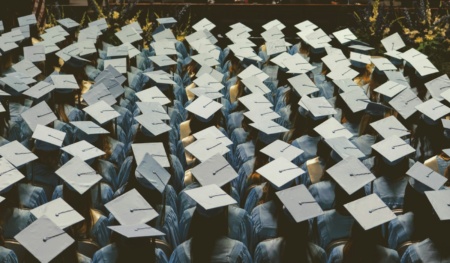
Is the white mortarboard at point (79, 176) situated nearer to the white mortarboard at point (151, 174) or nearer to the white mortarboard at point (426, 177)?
the white mortarboard at point (151, 174)

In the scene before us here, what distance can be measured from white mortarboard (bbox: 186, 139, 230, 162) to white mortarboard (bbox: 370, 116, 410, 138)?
127 cm

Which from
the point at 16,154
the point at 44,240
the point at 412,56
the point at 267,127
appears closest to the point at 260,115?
the point at 267,127

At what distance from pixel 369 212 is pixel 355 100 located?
202 cm

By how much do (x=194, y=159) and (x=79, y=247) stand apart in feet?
4.35

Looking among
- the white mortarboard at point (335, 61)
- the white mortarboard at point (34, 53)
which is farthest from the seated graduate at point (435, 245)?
the white mortarboard at point (34, 53)

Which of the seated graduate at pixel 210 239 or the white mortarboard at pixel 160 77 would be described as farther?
the white mortarboard at pixel 160 77

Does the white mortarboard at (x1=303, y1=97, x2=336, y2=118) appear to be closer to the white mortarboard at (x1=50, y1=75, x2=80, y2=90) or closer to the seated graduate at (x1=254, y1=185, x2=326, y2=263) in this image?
the seated graduate at (x1=254, y1=185, x2=326, y2=263)

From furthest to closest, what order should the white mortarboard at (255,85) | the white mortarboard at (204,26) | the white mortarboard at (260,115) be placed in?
the white mortarboard at (204,26) < the white mortarboard at (255,85) < the white mortarboard at (260,115)

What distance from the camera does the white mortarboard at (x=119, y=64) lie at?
6558 mm

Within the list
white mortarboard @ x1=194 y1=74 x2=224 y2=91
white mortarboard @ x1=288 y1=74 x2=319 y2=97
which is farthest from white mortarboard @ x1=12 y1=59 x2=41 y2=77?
white mortarboard @ x1=288 y1=74 x2=319 y2=97

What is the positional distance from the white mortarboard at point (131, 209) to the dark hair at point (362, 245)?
120 centimetres

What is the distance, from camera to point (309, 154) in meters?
5.34

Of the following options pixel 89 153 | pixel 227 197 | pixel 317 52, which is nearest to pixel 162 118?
pixel 89 153

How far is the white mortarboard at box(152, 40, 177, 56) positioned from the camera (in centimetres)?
714
